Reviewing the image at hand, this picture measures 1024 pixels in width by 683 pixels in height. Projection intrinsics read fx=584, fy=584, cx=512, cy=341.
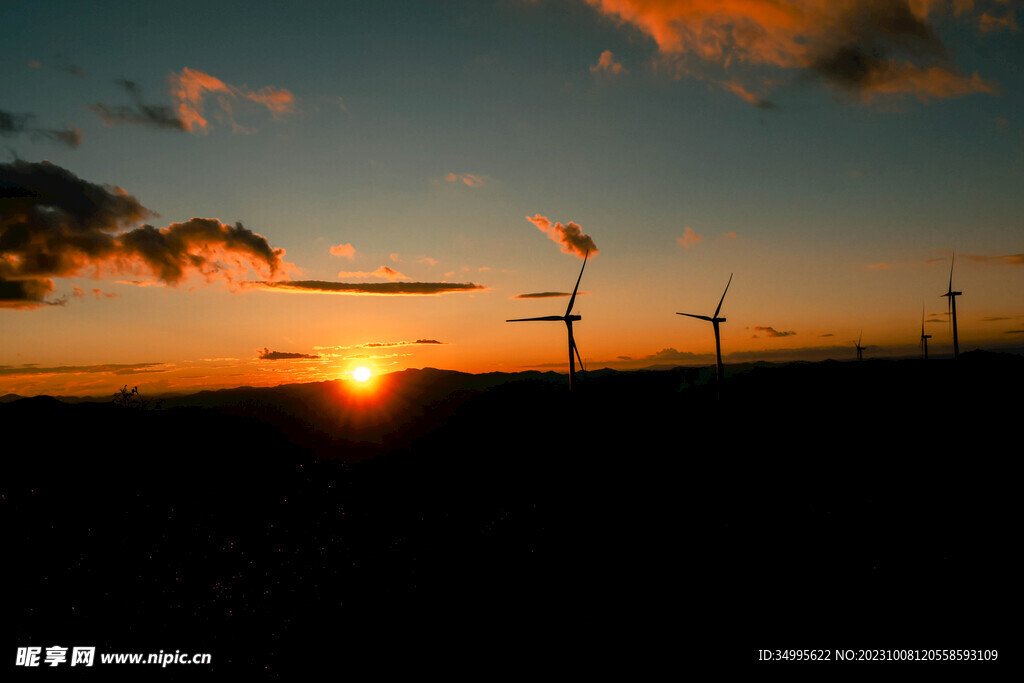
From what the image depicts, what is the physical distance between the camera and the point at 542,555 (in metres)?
51.6

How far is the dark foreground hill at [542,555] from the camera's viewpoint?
3638 cm

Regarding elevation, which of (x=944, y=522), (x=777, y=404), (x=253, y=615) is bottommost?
(x=253, y=615)

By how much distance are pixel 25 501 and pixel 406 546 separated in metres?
71.8

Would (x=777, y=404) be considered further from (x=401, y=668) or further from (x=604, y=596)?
(x=401, y=668)

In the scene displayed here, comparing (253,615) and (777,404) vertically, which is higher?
(777,404)

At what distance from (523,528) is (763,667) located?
3333cm

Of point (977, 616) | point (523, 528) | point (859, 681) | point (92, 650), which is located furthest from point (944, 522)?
point (92, 650)

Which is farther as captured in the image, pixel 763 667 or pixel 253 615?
pixel 253 615

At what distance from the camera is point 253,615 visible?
4512 cm

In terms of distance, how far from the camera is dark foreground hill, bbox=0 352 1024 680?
119 ft

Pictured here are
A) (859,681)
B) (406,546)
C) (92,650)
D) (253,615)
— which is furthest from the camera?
(406,546)

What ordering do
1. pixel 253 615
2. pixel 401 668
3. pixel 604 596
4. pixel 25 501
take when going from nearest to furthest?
pixel 401 668
pixel 604 596
pixel 253 615
pixel 25 501

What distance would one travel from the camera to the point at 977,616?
35.7 m

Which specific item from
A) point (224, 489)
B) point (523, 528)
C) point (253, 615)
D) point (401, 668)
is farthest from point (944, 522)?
point (224, 489)
